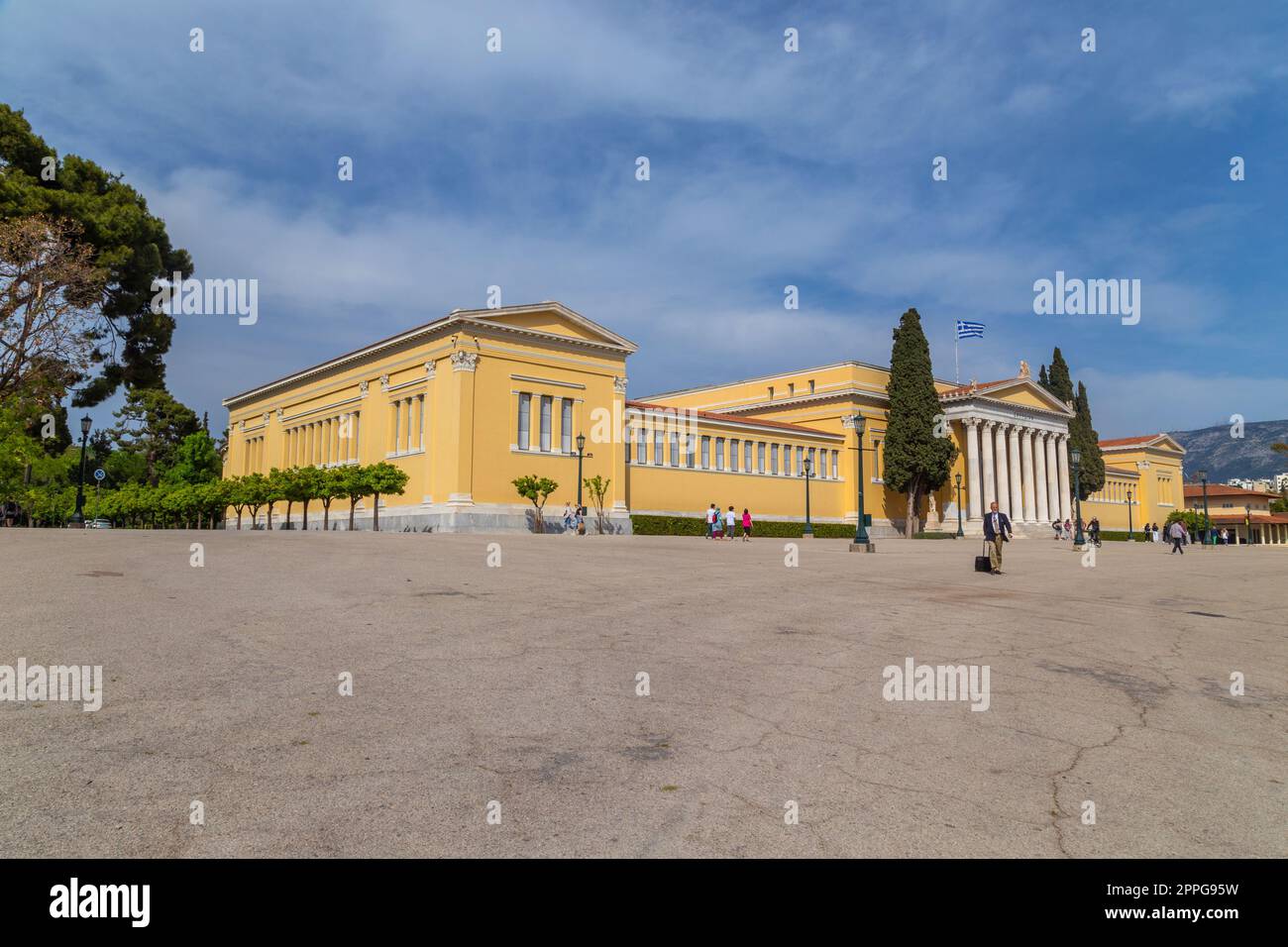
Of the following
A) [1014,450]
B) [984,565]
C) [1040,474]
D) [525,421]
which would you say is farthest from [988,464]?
[984,565]

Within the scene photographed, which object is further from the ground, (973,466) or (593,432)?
(593,432)

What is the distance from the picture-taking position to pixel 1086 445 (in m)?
77.0

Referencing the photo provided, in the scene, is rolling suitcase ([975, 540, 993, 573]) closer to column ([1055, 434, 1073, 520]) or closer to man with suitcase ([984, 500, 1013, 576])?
man with suitcase ([984, 500, 1013, 576])

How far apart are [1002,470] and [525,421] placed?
135 ft

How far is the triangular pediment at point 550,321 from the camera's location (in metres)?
43.1

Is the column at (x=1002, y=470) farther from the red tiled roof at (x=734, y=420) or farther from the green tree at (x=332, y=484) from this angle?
the green tree at (x=332, y=484)

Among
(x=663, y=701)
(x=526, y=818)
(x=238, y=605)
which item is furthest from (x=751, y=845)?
(x=238, y=605)

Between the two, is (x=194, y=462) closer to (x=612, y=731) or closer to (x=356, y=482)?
(x=356, y=482)

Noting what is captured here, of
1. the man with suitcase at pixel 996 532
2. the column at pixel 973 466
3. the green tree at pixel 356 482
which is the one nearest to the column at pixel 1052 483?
the column at pixel 973 466

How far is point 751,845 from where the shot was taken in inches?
153

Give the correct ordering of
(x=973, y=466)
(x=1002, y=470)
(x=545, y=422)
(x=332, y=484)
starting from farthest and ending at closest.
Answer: (x=1002, y=470)
(x=973, y=466)
(x=545, y=422)
(x=332, y=484)
